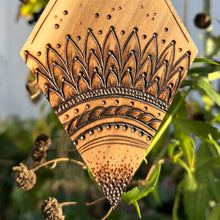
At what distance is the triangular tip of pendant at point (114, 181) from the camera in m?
0.20

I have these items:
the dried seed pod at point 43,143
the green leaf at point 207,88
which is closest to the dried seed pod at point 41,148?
the dried seed pod at point 43,143

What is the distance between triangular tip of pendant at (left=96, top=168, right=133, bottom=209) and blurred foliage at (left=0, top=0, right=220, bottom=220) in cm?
2

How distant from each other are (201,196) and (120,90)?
0.55 ft

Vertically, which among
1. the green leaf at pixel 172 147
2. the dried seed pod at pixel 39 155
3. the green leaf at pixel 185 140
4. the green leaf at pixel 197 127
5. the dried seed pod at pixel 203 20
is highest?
the dried seed pod at pixel 203 20

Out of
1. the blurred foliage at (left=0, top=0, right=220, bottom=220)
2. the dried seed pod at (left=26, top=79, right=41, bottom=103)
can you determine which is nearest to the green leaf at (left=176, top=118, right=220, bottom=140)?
the blurred foliage at (left=0, top=0, right=220, bottom=220)

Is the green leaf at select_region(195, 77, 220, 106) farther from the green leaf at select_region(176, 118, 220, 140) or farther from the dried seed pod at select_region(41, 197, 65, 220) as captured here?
the dried seed pod at select_region(41, 197, 65, 220)

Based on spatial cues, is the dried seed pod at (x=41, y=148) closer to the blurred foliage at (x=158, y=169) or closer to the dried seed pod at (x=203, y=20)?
the blurred foliage at (x=158, y=169)

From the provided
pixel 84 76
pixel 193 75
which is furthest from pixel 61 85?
pixel 193 75

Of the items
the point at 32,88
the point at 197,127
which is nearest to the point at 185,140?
the point at 197,127

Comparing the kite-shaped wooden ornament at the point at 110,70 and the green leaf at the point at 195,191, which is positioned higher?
the kite-shaped wooden ornament at the point at 110,70

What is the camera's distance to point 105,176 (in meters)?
0.20

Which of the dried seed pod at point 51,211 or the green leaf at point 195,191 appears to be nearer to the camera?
the dried seed pod at point 51,211

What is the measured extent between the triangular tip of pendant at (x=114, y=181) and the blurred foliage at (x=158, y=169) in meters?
0.02

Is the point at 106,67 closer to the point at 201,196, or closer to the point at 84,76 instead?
the point at 84,76
